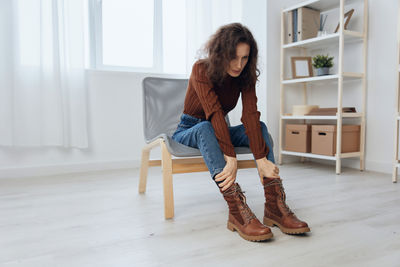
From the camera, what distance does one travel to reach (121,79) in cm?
264

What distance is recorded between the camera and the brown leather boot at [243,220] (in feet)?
3.60

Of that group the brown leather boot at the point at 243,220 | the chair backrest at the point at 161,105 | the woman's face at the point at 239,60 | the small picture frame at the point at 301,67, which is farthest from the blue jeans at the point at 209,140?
the small picture frame at the point at 301,67

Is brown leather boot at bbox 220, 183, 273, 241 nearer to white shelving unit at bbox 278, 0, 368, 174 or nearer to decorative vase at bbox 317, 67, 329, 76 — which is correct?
white shelving unit at bbox 278, 0, 368, 174

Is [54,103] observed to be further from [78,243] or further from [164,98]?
[78,243]

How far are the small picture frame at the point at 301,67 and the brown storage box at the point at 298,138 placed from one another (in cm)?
47

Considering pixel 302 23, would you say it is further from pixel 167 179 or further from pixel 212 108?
pixel 167 179

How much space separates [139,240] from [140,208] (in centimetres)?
41

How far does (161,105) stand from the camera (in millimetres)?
1859

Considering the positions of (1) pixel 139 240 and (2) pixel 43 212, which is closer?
(1) pixel 139 240

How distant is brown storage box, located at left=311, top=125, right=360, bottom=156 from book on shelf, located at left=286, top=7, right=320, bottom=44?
2.63 ft

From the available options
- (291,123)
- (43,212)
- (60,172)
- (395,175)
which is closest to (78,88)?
(60,172)

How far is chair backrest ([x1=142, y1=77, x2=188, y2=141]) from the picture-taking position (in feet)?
5.90

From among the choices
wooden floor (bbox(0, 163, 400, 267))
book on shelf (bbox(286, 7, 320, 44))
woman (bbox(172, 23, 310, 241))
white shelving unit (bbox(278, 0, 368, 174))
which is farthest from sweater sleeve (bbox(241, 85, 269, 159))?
book on shelf (bbox(286, 7, 320, 44))

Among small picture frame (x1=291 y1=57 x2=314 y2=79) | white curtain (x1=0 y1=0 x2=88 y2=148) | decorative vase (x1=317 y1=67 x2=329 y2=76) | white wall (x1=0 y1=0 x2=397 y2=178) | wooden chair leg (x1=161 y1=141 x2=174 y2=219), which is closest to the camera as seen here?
wooden chair leg (x1=161 y1=141 x2=174 y2=219)
